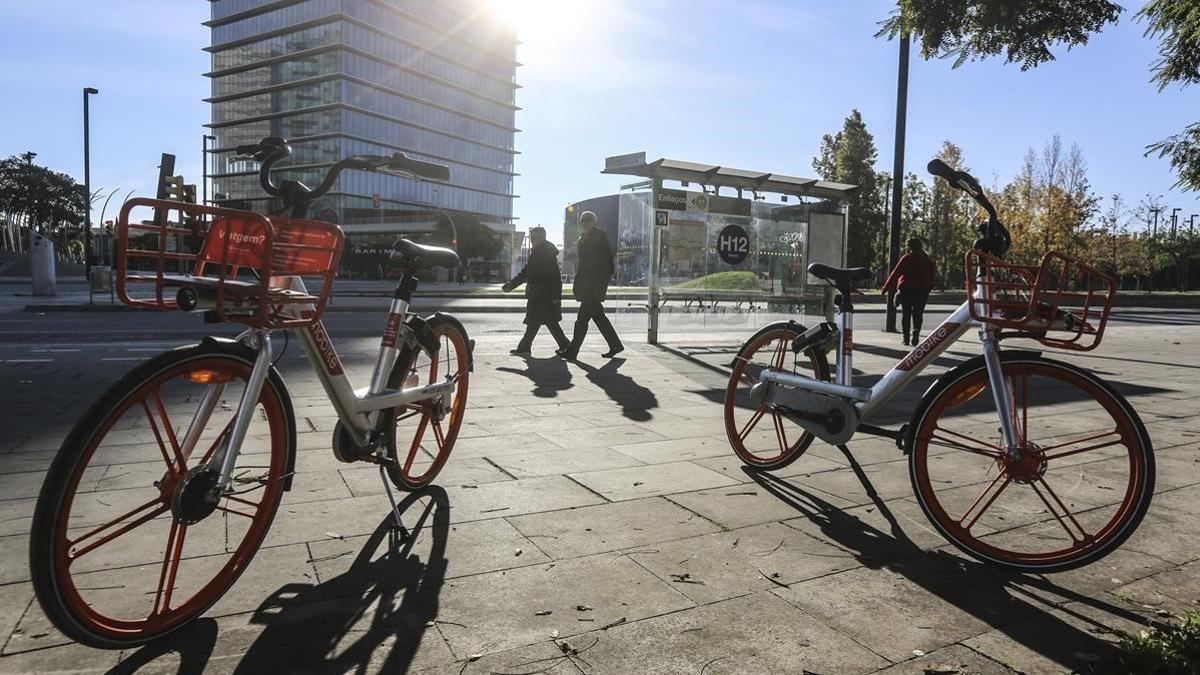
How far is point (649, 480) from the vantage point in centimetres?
414

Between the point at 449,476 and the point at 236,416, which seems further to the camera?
the point at 449,476

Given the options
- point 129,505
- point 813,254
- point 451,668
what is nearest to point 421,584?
point 451,668

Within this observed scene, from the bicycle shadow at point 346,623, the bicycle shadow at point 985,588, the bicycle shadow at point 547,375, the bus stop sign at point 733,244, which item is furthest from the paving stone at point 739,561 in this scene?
the bus stop sign at point 733,244

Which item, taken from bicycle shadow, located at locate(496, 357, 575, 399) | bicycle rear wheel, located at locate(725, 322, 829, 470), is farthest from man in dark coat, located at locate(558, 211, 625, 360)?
bicycle rear wheel, located at locate(725, 322, 829, 470)

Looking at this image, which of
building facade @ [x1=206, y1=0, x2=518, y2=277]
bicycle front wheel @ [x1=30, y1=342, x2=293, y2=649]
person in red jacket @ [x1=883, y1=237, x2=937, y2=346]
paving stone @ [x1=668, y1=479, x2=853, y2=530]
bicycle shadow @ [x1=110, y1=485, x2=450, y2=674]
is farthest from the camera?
building facade @ [x1=206, y1=0, x2=518, y2=277]

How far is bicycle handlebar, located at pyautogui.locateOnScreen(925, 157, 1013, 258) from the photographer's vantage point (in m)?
3.23

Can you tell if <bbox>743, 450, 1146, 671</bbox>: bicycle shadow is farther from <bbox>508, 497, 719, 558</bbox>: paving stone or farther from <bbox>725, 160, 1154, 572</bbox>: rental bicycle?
<bbox>508, 497, 719, 558</bbox>: paving stone

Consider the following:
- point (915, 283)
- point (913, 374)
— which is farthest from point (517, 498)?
point (915, 283)

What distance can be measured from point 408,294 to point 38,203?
99541 mm

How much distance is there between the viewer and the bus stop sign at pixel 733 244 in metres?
11.9

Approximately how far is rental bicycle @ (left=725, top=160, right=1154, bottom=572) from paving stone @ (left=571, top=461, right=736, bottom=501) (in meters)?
0.37

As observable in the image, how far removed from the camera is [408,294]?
3.44 metres

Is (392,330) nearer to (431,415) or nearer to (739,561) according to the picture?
(431,415)

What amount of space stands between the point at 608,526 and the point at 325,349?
4.40 ft
